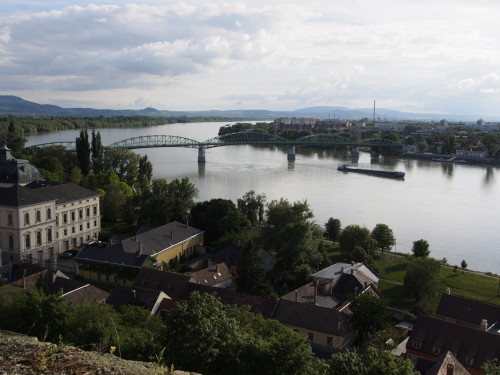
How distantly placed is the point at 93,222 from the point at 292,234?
1058cm

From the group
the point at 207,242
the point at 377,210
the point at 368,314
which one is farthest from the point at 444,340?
the point at 377,210

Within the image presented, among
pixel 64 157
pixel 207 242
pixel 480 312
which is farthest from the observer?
pixel 64 157

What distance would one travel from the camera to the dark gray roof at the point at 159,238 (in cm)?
1842

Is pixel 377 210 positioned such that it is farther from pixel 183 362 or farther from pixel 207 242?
pixel 183 362

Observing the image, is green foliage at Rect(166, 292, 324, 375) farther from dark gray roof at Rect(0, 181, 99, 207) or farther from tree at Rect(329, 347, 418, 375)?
dark gray roof at Rect(0, 181, 99, 207)

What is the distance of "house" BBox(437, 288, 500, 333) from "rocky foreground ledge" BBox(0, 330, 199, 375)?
1292cm

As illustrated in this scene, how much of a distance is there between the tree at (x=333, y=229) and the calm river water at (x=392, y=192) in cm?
324

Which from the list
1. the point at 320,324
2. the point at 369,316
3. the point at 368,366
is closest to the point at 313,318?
the point at 320,324

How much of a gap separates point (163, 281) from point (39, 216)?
771cm

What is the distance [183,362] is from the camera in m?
7.34

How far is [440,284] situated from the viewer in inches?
746

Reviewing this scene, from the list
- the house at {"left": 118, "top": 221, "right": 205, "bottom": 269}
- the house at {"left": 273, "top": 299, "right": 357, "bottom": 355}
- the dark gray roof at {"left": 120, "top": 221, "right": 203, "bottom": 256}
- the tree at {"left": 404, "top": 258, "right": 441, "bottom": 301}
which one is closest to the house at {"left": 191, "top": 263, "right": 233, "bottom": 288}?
the house at {"left": 118, "top": 221, "right": 205, "bottom": 269}

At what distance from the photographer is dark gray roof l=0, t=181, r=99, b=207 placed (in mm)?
19469

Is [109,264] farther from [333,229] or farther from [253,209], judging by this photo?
[333,229]
